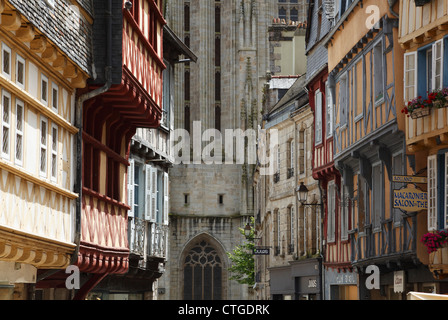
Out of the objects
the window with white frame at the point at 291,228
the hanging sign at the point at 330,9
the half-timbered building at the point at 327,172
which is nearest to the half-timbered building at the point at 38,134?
the half-timbered building at the point at 327,172

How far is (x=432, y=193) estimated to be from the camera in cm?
1834

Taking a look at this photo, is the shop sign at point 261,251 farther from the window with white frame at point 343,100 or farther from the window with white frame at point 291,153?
the window with white frame at point 343,100

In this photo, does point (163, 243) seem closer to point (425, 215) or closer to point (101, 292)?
point (101, 292)

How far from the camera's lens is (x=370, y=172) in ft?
75.8

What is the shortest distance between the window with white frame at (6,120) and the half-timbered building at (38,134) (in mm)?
12

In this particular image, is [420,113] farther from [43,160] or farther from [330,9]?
[330,9]

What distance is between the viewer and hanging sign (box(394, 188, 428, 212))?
718 inches

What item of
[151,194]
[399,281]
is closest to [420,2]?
[399,281]

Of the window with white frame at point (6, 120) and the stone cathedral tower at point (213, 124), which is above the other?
the stone cathedral tower at point (213, 124)

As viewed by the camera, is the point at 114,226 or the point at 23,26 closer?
the point at 23,26

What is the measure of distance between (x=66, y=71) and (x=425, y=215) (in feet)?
20.7

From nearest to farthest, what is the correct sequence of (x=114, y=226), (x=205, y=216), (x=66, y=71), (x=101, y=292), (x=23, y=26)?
(x=23, y=26), (x=66, y=71), (x=114, y=226), (x=101, y=292), (x=205, y=216)

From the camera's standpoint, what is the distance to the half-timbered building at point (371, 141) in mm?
20250
